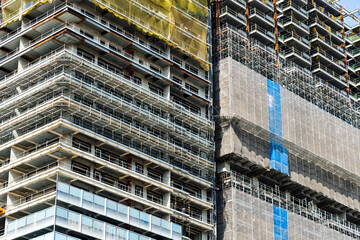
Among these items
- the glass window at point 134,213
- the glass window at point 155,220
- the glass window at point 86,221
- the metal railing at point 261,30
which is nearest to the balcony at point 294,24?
the metal railing at point 261,30

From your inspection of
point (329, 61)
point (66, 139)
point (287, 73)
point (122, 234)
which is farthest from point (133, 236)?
point (329, 61)

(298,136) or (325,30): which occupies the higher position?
(325,30)

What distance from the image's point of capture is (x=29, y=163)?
89.4 meters

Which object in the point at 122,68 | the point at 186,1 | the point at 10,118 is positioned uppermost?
the point at 186,1

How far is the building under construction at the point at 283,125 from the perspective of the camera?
108188mm

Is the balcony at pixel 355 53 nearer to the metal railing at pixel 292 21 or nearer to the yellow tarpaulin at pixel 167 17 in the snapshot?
the metal railing at pixel 292 21

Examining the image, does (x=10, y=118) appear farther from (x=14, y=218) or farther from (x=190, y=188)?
(x=190, y=188)

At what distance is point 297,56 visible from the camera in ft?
441

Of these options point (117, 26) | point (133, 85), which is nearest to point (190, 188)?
point (133, 85)

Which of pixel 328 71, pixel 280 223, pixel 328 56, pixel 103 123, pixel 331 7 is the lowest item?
pixel 280 223

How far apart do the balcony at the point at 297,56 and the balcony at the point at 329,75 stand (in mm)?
2416

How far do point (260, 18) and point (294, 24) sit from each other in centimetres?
952

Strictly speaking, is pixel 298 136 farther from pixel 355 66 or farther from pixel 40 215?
pixel 40 215

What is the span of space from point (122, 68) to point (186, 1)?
17707 mm
